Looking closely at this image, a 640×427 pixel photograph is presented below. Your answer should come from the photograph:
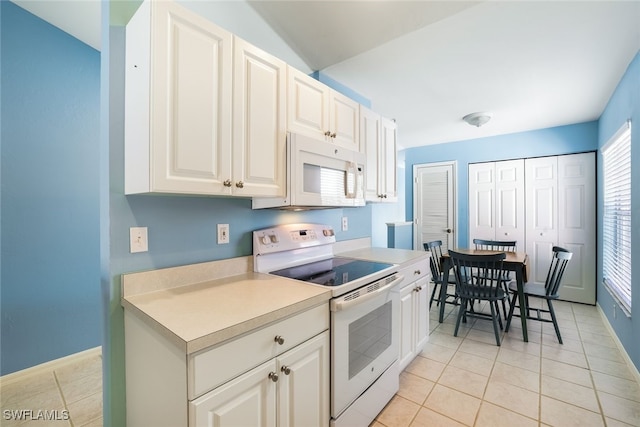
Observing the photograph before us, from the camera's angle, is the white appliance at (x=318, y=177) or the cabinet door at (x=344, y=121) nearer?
the white appliance at (x=318, y=177)

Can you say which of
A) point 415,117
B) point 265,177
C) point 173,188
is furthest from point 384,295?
point 415,117

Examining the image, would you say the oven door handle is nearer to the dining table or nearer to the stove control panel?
the stove control panel

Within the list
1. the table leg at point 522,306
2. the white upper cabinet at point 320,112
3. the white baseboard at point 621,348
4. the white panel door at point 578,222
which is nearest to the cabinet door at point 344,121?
the white upper cabinet at point 320,112

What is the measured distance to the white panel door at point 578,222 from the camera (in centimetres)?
380

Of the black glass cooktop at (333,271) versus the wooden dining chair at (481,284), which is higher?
the black glass cooktop at (333,271)

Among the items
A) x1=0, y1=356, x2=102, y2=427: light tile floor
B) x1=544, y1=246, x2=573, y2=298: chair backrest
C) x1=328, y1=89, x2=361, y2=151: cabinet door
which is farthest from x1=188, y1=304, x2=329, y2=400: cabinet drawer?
x1=544, y1=246, x2=573, y2=298: chair backrest

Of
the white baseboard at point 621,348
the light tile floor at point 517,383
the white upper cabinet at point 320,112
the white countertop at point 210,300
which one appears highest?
the white upper cabinet at point 320,112

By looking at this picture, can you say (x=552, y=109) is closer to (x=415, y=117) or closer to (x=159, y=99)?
(x=415, y=117)

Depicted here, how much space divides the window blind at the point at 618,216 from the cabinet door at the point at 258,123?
290 cm

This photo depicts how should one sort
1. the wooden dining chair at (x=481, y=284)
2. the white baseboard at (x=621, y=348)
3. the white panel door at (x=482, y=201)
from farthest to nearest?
the white panel door at (x=482, y=201)
the wooden dining chair at (x=481, y=284)
the white baseboard at (x=621, y=348)

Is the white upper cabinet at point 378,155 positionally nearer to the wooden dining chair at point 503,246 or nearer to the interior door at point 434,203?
the wooden dining chair at point 503,246

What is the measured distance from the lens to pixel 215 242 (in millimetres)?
1665

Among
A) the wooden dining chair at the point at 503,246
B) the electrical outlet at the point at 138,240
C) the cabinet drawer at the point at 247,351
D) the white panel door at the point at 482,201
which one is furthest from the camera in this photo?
the white panel door at the point at 482,201

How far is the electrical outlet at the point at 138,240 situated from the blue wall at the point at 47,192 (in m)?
1.48
